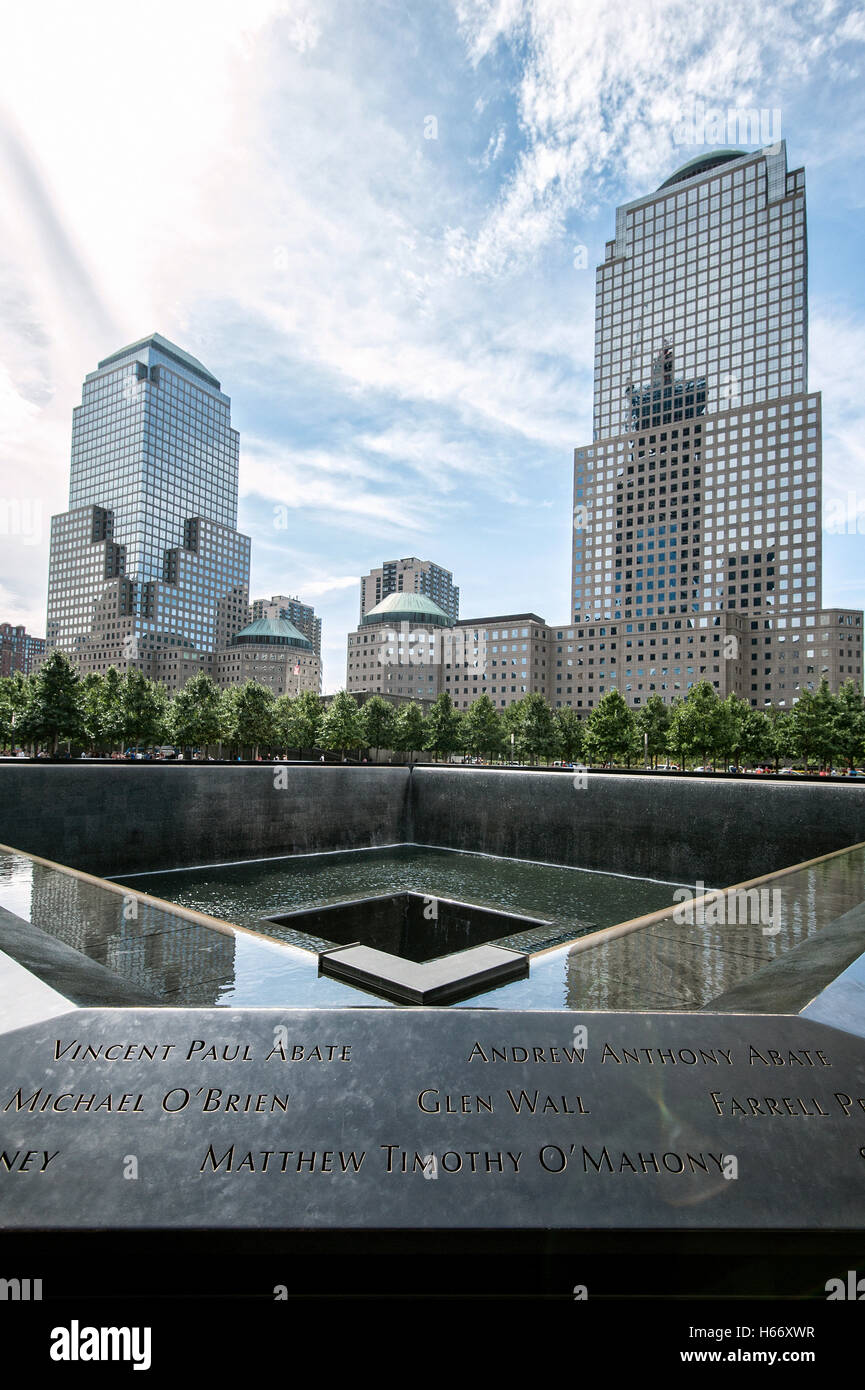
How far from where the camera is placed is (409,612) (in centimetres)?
15162

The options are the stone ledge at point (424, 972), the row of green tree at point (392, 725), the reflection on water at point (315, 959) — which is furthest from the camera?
the row of green tree at point (392, 725)

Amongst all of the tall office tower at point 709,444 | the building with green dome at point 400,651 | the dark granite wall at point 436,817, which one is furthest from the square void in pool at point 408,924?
the building with green dome at point 400,651

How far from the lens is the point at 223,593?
180 meters

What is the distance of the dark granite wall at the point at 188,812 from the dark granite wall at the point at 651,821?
422 centimetres

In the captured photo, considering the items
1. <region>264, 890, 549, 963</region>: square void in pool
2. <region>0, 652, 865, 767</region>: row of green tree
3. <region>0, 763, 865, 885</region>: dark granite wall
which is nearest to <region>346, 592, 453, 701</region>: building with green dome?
<region>0, 652, 865, 767</region>: row of green tree

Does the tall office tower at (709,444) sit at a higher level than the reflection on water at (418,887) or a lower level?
higher

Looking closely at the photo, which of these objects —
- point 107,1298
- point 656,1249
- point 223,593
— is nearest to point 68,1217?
point 107,1298

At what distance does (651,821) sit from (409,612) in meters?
125

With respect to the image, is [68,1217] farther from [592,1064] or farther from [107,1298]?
[592,1064]

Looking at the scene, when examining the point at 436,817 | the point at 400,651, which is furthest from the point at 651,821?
the point at 400,651

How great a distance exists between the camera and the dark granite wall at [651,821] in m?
25.6

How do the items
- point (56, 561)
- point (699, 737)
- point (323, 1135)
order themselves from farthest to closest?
point (56, 561)
point (699, 737)
point (323, 1135)

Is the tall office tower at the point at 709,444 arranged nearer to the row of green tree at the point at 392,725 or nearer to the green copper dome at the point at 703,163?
the green copper dome at the point at 703,163
